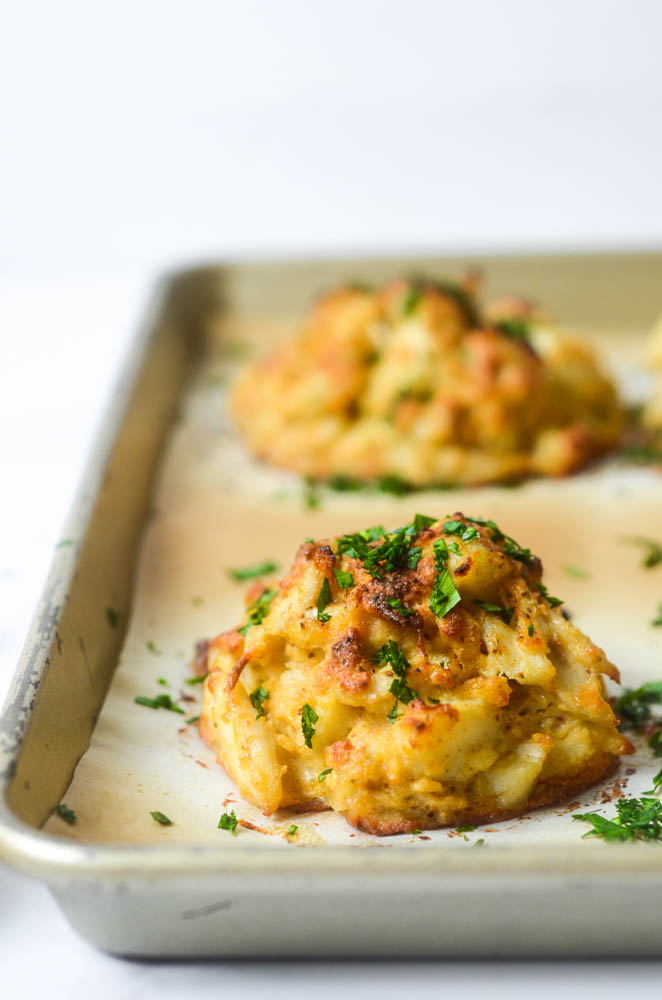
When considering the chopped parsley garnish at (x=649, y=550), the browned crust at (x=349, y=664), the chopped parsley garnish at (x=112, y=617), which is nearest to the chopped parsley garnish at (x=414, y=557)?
the browned crust at (x=349, y=664)

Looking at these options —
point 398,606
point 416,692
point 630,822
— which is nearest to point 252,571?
point 398,606

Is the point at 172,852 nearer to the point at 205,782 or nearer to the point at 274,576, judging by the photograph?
the point at 205,782

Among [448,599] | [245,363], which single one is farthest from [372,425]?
[448,599]

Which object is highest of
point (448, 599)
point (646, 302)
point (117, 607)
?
point (448, 599)

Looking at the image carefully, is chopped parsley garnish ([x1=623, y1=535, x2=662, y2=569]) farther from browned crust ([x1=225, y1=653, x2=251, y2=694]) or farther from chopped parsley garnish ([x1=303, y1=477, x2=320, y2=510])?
browned crust ([x1=225, y1=653, x2=251, y2=694])

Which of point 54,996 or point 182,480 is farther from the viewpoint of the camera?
point 182,480

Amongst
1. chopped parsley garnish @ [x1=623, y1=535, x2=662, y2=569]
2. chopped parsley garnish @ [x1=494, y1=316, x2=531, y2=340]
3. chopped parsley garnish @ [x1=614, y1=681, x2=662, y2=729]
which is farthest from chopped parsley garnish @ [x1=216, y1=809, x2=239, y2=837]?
chopped parsley garnish @ [x1=494, y1=316, x2=531, y2=340]

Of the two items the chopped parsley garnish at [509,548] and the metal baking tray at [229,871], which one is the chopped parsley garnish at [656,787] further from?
the chopped parsley garnish at [509,548]
